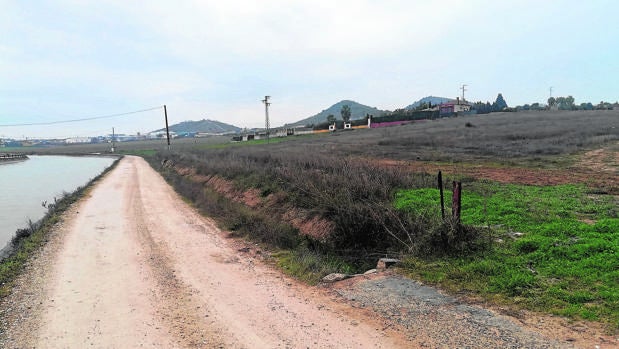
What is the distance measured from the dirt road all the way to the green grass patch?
0.81m

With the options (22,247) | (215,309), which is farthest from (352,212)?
(22,247)

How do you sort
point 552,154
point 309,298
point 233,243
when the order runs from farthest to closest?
point 552,154 → point 233,243 → point 309,298

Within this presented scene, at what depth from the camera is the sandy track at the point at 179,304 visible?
A: 587 centimetres

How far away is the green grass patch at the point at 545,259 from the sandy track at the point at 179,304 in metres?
2.35

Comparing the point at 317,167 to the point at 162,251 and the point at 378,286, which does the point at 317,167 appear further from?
the point at 378,286

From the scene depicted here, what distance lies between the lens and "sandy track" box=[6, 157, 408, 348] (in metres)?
5.87

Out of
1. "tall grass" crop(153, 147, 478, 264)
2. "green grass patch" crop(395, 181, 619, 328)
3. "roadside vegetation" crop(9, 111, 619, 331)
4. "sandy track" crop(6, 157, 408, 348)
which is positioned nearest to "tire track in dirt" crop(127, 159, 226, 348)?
"sandy track" crop(6, 157, 408, 348)

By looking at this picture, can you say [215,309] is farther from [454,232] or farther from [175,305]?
[454,232]

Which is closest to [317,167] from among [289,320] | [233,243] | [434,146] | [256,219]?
[256,219]

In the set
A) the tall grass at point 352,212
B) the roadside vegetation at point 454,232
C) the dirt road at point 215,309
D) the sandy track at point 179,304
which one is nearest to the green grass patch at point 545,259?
the roadside vegetation at point 454,232

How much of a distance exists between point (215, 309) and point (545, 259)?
237 inches

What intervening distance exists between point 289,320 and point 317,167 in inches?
529

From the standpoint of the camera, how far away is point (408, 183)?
15.0 meters

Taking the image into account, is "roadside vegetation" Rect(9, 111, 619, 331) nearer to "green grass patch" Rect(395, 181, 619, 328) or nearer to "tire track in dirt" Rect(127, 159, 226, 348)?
"green grass patch" Rect(395, 181, 619, 328)
